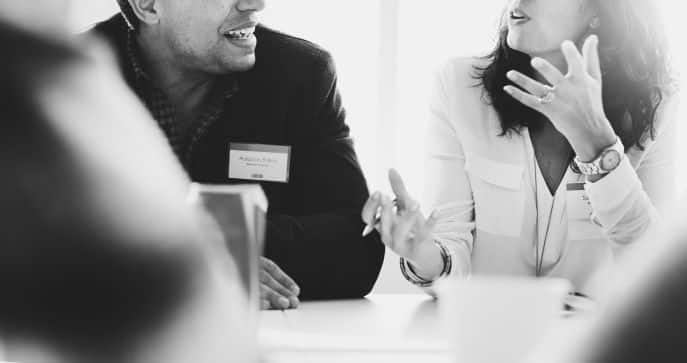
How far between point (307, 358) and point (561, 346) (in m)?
0.61

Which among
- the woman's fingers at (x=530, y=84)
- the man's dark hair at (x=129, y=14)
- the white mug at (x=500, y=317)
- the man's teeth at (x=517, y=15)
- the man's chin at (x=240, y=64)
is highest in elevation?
the man's teeth at (x=517, y=15)

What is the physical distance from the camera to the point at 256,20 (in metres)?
2.36

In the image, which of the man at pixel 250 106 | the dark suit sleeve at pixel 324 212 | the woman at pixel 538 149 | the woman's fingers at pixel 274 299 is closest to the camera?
the woman's fingers at pixel 274 299

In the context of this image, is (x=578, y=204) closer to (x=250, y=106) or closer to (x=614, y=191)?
(x=614, y=191)

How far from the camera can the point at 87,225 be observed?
48 centimetres

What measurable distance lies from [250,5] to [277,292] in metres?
1.03

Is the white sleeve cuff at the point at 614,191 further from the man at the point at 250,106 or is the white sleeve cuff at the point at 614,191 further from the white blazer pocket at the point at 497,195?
the man at the point at 250,106

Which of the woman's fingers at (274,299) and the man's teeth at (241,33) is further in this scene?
the man's teeth at (241,33)

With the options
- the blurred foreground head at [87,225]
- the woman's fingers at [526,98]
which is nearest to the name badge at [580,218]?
the woman's fingers at [526,98]

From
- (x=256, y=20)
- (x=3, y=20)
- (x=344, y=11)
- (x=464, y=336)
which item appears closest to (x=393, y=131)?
(x=344, y=11)

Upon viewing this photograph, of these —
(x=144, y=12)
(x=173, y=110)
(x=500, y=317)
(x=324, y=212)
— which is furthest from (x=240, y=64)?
(x=500, y=317)

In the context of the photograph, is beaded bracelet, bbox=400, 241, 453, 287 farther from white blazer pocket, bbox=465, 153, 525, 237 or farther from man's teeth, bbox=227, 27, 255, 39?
man's teeth, bbox=227, 27, 255, 39

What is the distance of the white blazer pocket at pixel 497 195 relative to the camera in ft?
6.81

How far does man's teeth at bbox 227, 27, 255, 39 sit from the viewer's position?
2.29 meters
